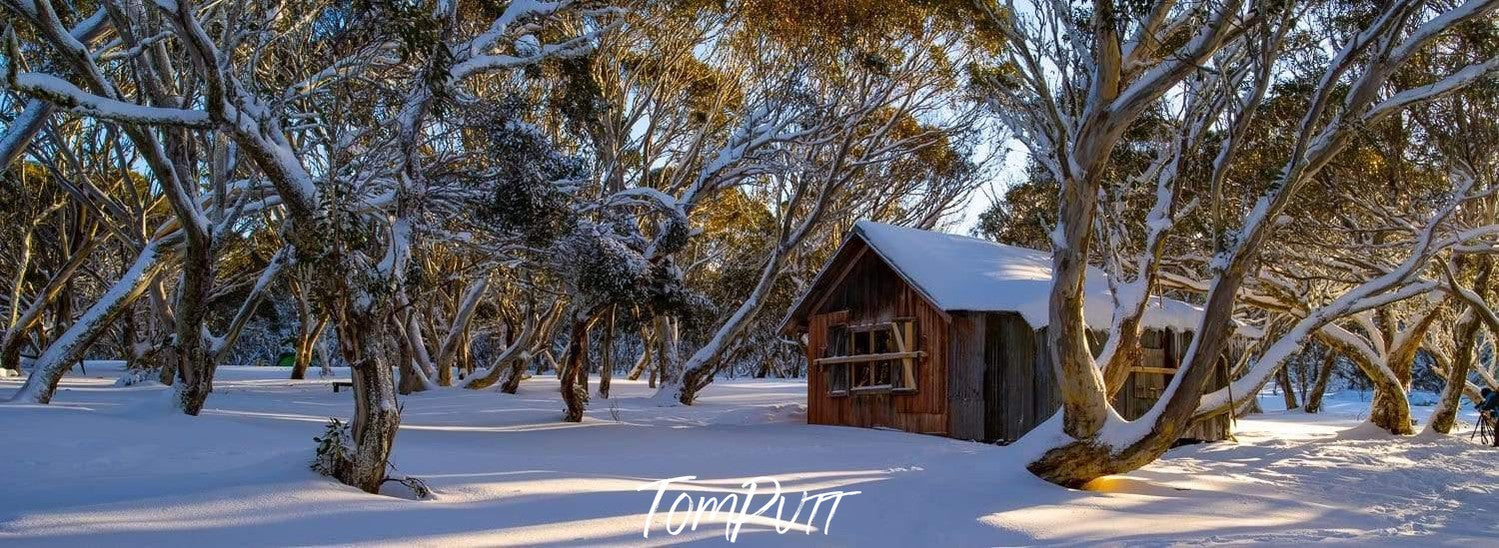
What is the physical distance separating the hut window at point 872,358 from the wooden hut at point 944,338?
2cm

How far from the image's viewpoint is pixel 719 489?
9.25 metres

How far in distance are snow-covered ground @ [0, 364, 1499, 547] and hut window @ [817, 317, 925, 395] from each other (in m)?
1.31

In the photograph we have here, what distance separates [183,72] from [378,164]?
18.4 feet

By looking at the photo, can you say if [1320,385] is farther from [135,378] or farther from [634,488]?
[135,378]

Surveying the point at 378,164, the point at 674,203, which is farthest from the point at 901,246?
the point at 378,164

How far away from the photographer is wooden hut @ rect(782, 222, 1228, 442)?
15.1 m

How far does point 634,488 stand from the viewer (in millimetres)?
8633

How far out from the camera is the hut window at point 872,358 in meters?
16.1

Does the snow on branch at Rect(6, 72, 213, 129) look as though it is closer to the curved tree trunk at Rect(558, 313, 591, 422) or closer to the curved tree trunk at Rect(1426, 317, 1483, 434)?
the curved tree trunk at Rect(558, 313, 591, 422)

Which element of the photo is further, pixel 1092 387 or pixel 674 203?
pixel 674 203

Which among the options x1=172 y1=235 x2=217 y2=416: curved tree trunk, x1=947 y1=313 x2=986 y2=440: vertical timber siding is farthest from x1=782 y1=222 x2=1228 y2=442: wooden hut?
x1=172 y1=235 x2=217 y2=416: curved tree trunk

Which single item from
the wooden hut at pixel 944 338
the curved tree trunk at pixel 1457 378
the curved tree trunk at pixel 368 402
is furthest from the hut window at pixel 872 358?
the curved tree trunk at pixel 1457 378

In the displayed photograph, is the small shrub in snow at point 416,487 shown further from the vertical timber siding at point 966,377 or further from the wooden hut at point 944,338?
the vertical timber siding at point 966,377

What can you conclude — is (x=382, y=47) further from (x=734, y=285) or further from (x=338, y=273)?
(x=734, y=285)
